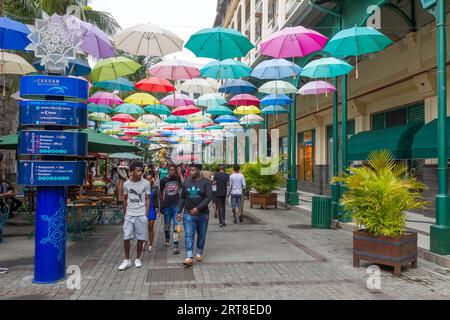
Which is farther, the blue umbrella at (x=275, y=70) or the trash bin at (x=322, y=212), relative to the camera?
the blue umbrella at (x=275, y=70)

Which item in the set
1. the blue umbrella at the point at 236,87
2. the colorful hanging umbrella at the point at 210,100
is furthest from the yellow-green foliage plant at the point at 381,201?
the colorful hanging umbrella at the point at 210,100

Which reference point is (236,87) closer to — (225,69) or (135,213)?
(225,69)

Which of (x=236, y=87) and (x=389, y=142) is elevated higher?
(x=236, y=87)

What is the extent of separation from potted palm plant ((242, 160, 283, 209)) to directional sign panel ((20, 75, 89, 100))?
11.5m

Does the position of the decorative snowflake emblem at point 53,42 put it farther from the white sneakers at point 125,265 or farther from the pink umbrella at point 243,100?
the pink umbrella at point 243,100

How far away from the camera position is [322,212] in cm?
1236

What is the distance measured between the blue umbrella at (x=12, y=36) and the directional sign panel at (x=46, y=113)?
431cm

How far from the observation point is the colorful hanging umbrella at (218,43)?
11602mm

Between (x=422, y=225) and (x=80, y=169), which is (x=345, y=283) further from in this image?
(x=422, y=225)

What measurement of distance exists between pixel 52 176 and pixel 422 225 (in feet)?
32.2

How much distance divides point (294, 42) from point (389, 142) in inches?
203

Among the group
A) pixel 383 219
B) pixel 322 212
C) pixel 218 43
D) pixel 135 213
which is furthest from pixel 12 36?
pixel 322 212

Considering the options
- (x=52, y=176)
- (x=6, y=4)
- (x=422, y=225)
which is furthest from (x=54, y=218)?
→ (x=6, y=4)

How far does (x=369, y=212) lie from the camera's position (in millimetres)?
7633
